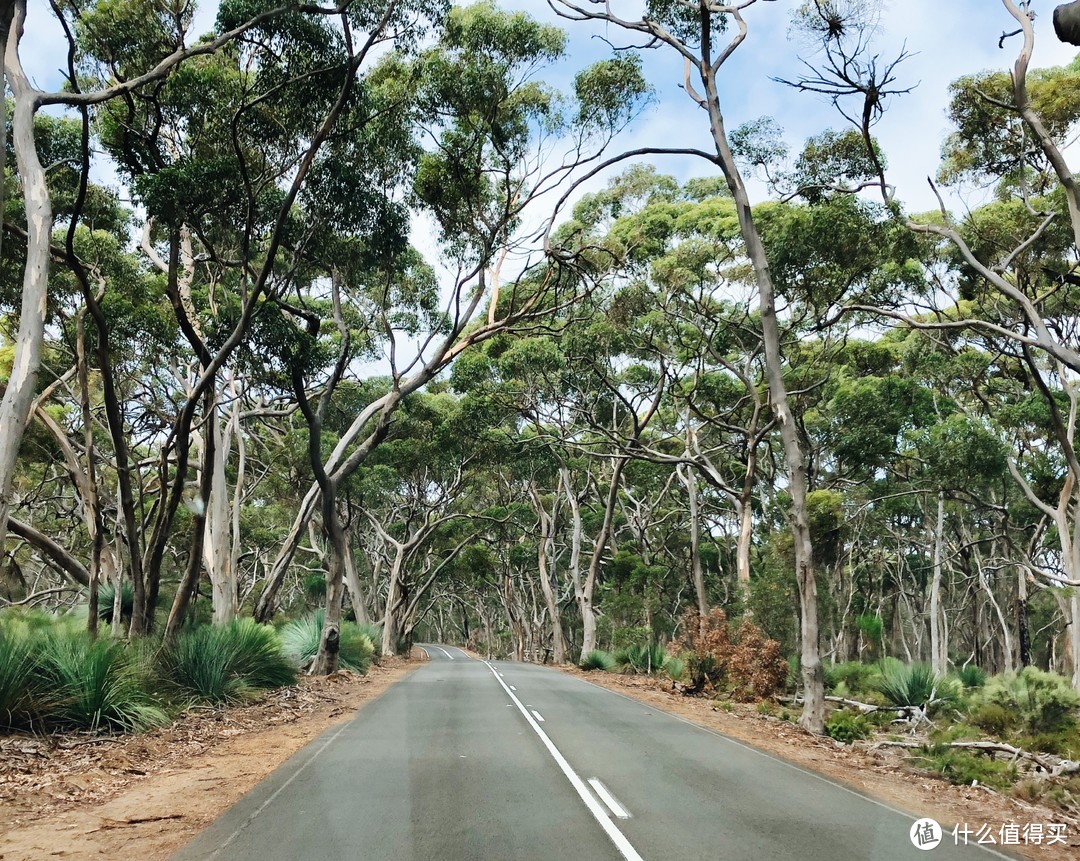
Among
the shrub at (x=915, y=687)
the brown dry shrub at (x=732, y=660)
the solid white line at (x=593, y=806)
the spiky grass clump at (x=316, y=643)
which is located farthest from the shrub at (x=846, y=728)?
the spiky grass clump at (x=316, y=643)

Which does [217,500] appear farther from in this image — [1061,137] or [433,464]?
[1061,137]

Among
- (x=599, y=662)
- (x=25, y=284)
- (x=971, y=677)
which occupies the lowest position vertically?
(x=599, y=662)

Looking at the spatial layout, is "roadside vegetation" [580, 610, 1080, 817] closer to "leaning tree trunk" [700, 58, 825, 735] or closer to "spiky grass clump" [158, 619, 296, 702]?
"leaning tree trunk" [700, 58, 825, 735]

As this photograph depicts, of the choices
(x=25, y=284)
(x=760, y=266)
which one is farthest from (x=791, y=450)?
(x=25, y=284)

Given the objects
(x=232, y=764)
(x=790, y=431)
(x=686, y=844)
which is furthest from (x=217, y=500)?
(x=686, y=844)

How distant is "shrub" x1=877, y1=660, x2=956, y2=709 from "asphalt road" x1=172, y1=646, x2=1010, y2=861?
18.7 ft

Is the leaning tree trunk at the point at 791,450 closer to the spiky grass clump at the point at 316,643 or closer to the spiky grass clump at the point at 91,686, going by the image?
the spiky grass clump at the point at 91,686

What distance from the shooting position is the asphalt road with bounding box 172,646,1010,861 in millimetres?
6004

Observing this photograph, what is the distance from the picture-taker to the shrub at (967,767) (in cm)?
932

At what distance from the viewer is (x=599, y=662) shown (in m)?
30.4

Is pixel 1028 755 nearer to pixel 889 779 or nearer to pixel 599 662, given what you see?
pixel 889 779

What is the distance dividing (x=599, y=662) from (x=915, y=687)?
15665 mm

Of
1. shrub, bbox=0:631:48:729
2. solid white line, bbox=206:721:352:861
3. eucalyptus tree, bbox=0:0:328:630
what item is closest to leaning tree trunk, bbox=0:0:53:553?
eucalyptus tree, bbox=0:0:328:630

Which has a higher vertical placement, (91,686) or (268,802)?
(91,686)
